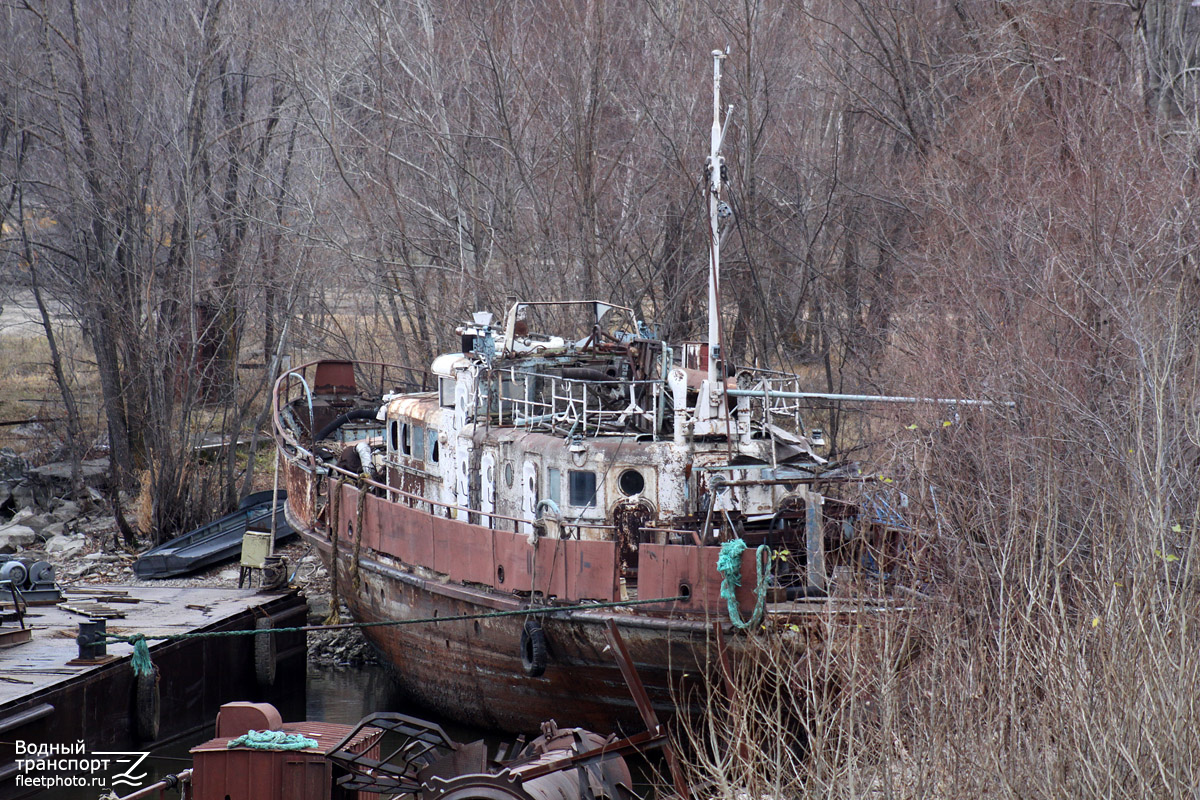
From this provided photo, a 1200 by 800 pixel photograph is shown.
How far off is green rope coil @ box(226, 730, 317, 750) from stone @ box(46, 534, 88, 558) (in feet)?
50.0

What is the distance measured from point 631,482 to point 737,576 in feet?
6.88

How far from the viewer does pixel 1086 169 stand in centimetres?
1695

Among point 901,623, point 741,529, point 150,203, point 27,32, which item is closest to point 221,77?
point 150,203

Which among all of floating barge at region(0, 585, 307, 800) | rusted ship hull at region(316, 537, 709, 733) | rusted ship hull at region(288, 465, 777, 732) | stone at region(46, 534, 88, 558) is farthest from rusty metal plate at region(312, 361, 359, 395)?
rusted ship hull at region(316, 537, 709, 733)

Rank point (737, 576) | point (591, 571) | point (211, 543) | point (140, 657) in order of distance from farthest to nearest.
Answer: point (211, 543)
point (140, 657)
point (591, 571)
point (737, 576)

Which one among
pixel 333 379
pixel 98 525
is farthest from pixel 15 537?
pixel 333 379

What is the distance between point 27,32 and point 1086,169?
24683 millimetres

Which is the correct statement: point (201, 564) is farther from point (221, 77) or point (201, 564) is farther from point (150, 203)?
point (221, 77)

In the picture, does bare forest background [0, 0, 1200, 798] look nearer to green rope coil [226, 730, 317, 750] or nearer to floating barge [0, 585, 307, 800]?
floating barge [0, 585, 307, 800]

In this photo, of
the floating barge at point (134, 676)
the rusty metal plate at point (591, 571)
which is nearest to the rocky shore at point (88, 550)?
the floating barge at point (134, 676)

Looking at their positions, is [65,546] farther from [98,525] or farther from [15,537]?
[98,525]

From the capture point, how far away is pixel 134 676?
14328mm

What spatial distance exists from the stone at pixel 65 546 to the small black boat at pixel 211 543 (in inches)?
61.8

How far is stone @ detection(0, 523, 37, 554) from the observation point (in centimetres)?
2375
